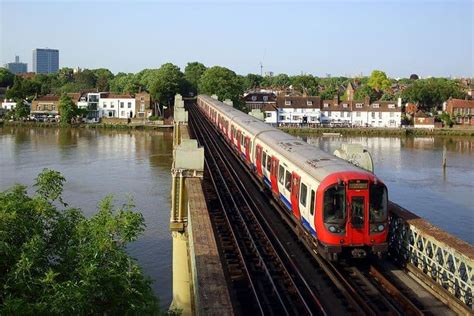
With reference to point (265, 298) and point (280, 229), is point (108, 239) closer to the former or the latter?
point (265, 298)

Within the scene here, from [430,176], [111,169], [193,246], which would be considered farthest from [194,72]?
[193,246]

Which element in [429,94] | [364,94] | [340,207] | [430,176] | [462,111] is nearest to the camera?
[340,207]

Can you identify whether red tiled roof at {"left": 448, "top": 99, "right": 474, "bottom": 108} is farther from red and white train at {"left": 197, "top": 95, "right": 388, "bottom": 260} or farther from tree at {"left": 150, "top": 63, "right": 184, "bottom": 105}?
red and white train at {"left": 197, "top": 95, "right": 388, "bottom": 260}

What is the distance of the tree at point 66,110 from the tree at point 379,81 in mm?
73647

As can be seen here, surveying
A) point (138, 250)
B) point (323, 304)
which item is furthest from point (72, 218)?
point (138, 250)

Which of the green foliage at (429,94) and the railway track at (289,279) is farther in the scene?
the green foliage at (429,94)

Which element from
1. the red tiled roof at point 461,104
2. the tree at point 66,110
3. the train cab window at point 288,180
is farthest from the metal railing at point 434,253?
the red tiled roof at point 461,104

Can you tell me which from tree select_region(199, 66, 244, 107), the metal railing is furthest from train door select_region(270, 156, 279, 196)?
tree select_region(199, 66, 244, 107)

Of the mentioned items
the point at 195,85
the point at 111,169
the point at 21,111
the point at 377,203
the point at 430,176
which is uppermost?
the point at 195,85

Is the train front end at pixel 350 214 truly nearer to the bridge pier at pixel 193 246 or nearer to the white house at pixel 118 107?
the bridge pier at pixel 193 246

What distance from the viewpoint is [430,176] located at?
139ft

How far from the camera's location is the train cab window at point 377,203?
1179cm

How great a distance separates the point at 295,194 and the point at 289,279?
3.35 meters

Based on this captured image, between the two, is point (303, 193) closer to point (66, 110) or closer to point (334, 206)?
point (334, 206)
